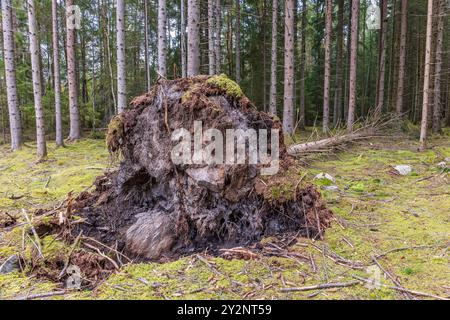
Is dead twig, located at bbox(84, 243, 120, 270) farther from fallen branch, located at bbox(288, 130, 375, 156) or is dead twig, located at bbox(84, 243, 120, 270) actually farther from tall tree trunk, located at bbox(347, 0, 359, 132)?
tall tree trunk, located at bbox(347, 0, 359, 132)

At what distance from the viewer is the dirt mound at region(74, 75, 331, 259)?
12.4 ft

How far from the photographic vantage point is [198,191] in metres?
3.86

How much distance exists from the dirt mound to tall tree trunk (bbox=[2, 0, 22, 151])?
864 cm

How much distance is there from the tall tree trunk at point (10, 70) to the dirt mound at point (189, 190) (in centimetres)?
864

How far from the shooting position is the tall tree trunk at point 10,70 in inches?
405

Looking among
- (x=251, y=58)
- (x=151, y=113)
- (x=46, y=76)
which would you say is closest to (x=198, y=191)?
(x=151, y=113)

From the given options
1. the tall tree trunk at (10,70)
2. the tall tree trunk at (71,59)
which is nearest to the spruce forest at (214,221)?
the tall tree trunk at (10,70)

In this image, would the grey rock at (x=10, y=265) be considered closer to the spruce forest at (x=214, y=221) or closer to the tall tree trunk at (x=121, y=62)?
the spruce forest at (x=214, y=221)

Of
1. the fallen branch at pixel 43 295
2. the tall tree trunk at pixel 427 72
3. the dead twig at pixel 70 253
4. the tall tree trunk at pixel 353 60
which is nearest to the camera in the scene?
the fallen branch at pixel 43 295

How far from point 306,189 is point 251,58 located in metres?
17.6

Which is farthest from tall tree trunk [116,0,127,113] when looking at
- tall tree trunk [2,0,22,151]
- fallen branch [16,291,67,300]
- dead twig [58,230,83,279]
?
fallen branch [16,291,67,300]

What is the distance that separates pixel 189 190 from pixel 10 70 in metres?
10.2

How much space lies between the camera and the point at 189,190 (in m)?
3.93
